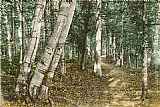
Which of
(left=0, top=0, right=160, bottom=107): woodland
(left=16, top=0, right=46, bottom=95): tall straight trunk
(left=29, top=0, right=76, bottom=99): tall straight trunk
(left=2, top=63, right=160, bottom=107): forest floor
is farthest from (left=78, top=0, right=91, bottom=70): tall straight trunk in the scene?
(left=29, top=0, right=76, bottom=99): tall straight trunk

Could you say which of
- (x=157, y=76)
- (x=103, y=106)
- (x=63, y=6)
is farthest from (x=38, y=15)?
(x=157, y=76)

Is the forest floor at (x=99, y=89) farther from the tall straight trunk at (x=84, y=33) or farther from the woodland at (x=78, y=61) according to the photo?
the tall straight trunk at (x=84, y=33)

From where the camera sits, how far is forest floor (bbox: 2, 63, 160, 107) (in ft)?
37.8

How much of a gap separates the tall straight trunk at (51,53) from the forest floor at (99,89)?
0.81 metres

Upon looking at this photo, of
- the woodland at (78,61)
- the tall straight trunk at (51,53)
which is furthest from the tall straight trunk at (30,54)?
the tall straight trunk at (51,53)

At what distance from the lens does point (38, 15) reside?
10.7 m

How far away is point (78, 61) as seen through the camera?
52.4 feet

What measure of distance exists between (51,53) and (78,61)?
20.6 feet

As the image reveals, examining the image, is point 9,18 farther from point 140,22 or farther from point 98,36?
Result: point 140,22

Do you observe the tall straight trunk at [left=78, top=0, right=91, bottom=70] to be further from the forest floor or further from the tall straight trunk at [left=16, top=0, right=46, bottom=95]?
the tall straight trunk at [left=16, top=0, right=46, bottom=95]

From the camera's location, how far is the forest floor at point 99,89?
1151 centimetres

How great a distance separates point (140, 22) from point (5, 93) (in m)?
7.09

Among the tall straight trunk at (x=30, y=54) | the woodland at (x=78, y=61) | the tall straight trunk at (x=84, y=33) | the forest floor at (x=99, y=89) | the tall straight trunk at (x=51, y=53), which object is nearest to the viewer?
the tall straight trunk at (x=51, y=53)

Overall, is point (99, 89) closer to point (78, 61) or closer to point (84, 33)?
point (78, 61)
